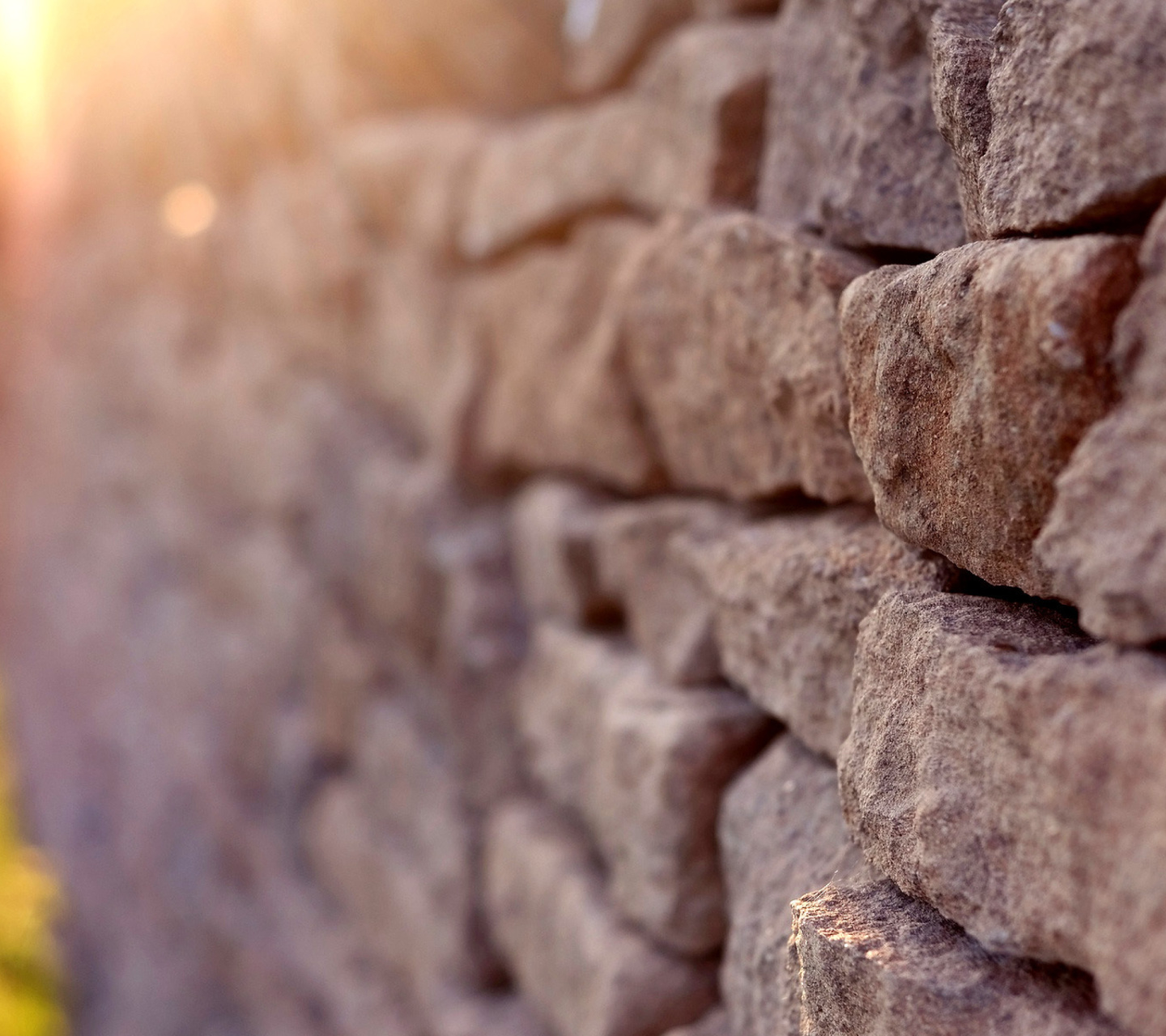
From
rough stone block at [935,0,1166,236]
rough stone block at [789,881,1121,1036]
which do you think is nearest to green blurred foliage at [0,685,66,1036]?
rough stone block at [789,881,1121,1036]

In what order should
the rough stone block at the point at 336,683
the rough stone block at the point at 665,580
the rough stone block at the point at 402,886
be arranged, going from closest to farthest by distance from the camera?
1. the rough stone block at the point at 665,580
2. the rough stone block at the point at 402,886
3. the rough stone block at the point at 336,683

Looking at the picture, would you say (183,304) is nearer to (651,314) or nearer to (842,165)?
(651,314)

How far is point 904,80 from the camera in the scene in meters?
0.81

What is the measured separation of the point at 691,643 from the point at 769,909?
27cm

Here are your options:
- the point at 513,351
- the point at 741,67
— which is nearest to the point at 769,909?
the point at 741,67

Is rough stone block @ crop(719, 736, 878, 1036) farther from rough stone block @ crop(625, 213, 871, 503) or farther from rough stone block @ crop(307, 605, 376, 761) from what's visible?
rough stone block @ crop(307, 605, 376, 761)

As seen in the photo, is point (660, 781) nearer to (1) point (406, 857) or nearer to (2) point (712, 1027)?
(2) point (712, 1027)

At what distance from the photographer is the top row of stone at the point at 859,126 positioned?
0.54 metres

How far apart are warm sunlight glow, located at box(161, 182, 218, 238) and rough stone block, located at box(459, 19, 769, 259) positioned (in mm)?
1254

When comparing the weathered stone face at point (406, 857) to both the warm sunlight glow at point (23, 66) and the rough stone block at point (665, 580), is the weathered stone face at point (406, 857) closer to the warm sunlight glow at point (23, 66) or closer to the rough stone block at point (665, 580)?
the rough stone block at point (665, 580)

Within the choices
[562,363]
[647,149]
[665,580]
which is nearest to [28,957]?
[562,363]

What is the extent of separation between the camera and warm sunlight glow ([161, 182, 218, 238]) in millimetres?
2607

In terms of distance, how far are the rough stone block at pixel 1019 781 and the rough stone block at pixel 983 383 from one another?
0.05 m

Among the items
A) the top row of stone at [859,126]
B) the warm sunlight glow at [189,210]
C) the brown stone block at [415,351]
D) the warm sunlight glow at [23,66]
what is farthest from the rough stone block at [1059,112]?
the warm sunlight glow at [23,66]
